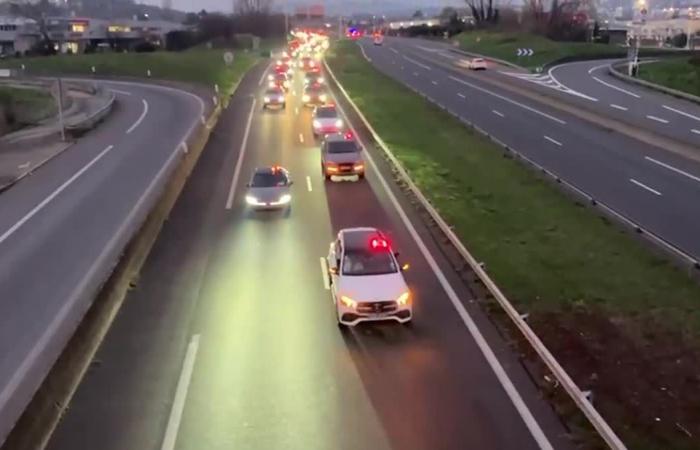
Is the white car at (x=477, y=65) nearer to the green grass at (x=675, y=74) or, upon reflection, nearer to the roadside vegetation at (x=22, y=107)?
the green grass at (x=675, y=74)

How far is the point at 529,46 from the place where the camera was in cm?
10819

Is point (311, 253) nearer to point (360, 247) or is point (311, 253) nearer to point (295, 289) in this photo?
point (295, 289)

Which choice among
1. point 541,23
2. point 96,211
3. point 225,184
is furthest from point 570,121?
point 541,23

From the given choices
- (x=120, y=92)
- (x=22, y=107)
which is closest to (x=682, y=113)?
(x=120, y=92)

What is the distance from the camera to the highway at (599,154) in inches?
1094

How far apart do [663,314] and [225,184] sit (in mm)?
18836

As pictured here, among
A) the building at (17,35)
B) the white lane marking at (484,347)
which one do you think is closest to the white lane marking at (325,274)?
the white lane marking at (484,347)

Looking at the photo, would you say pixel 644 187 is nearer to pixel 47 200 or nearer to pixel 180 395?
pixel 47 200

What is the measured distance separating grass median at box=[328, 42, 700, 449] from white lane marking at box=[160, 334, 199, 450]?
6457 mm

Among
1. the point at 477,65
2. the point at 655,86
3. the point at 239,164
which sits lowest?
the point at 239,164

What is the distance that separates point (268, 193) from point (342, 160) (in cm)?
547

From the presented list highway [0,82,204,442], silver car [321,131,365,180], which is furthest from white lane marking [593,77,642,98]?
silver car [321,131,365,180]

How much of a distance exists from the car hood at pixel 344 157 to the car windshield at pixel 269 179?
13.9 ft

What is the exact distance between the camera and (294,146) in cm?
4222
